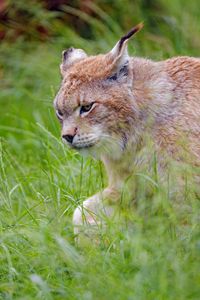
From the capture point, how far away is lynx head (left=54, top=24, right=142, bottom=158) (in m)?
6.46

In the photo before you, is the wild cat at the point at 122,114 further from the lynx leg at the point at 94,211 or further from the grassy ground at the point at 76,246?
the grassy ground at the point at 76,246

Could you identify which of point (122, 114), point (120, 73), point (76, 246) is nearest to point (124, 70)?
point (120, 73)

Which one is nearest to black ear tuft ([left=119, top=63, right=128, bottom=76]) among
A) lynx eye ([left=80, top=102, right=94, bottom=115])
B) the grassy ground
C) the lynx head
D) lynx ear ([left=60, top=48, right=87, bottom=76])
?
the lynx head

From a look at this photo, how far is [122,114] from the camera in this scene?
6.53 m

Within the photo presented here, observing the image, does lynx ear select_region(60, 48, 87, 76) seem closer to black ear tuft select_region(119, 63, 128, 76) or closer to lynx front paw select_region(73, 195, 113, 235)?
black ear tuft select_region(119, 63, 128, 76)

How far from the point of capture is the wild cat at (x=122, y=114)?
646 centimetres

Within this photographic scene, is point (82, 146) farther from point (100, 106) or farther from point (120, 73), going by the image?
point (120, 73)

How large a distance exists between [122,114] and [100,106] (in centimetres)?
14

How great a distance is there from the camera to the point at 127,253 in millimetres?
5844

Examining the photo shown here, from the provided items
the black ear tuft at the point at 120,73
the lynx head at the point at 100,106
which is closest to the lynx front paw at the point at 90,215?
the lynx head at the point at 100,106

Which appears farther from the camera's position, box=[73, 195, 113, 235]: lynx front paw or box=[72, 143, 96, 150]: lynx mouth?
box=[72, 143, 96, 150]: lynx mouth

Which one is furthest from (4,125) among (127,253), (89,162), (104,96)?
(127,253)

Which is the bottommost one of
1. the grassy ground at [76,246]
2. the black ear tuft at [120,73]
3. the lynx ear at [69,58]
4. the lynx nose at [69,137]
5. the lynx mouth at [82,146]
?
the grassy ground at [76,246]

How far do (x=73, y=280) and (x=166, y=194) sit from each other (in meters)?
0.90
